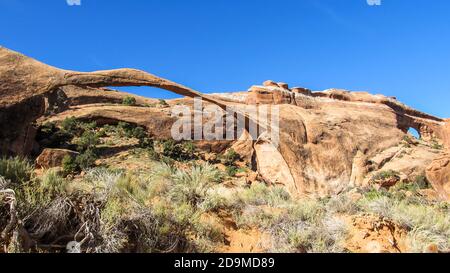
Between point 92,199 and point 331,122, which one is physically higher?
point 331,122

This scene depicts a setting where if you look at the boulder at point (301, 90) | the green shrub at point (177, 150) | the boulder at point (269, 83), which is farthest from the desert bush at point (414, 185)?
the boulder at point (269, 83)

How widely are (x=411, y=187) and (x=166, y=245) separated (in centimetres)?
1897

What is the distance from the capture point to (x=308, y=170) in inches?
894

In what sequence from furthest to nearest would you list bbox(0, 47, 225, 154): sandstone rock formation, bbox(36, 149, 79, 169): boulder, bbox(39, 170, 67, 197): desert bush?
bbox(36, 149, 79, 169): boulder
bbox(0, 47, 225, 154): sandstone rock formation
bbox(39, 170, 67, 197): desert bush

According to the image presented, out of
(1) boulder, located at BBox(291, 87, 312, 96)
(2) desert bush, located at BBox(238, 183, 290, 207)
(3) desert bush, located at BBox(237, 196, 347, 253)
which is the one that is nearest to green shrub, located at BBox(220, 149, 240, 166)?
(1) boulder, located at BBox(291, 87, 312, 96)

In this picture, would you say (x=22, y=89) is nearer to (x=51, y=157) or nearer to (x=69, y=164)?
(x=69, y=164)

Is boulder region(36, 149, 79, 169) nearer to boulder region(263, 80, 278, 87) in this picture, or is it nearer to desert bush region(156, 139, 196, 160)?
desert bush region(156, 139, 196, 160)

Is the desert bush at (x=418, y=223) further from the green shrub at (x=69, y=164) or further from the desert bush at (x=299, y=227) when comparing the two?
the green shrub at (x=69, y=164)

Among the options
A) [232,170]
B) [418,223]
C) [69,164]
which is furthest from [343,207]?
[232,170]

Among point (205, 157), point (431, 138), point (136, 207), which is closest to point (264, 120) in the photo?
point (205, 157)
